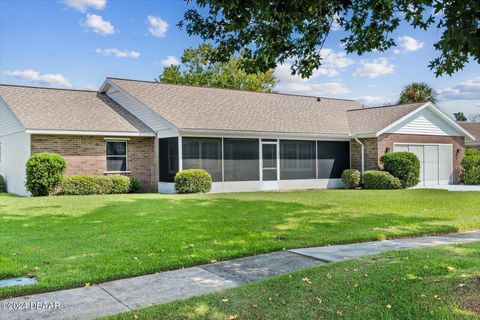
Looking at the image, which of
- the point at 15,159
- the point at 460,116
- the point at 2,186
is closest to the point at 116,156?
the point at 15,159

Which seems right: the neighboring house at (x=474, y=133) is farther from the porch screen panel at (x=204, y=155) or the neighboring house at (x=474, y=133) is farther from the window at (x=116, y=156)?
the window at (x=116, y=156)

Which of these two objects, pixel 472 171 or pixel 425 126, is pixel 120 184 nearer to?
pixel 425 126

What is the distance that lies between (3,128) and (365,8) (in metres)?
19.8

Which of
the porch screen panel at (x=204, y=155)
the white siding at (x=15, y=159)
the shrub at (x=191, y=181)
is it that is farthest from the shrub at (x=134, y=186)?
the white siding at (x=15, y=159)

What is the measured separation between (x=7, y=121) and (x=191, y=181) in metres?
9.72

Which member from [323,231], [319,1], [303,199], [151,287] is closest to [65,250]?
[151,287]

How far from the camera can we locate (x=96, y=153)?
20312 mm

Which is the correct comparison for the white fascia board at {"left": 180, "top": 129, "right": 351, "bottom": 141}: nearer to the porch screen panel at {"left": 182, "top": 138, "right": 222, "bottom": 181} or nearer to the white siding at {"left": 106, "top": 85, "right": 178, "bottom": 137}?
the porch screen panel at {"left": 182, "top": 138, "right": 222, "bottom": 181}

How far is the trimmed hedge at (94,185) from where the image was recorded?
744 inches

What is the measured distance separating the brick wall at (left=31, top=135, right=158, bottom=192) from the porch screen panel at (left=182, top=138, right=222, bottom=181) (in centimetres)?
200

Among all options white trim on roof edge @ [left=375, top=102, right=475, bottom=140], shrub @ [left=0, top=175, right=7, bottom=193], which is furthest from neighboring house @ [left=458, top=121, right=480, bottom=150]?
shrub @ [left=0, top=175, right=7, bottom=193]

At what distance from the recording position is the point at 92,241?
8.77 meters

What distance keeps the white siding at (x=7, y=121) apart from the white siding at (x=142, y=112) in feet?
17.3

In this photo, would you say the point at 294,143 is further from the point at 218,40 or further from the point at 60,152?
the point at 218,40
